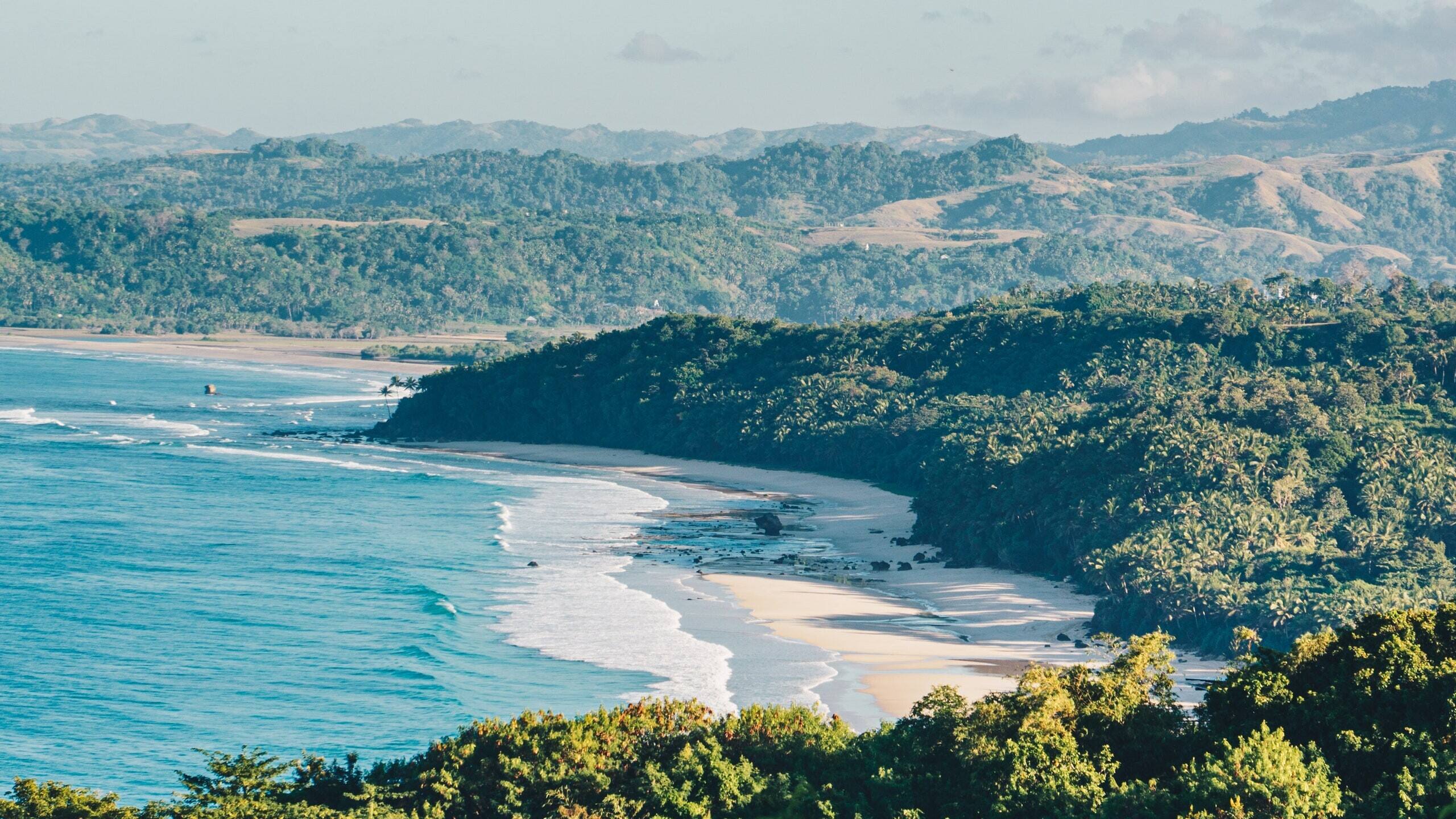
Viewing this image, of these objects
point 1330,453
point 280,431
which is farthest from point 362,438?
point 1330,453

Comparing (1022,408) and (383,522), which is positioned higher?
(1022,408)

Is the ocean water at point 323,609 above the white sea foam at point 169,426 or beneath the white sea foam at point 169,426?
beneath

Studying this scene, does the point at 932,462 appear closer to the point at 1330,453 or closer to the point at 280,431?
the point at 1330,453

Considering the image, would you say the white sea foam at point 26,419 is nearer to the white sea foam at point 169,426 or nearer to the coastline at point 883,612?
the white sea foam at point 169,426

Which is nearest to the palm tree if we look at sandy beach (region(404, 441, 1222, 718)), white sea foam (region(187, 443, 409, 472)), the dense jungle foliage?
the dense jungle foliage

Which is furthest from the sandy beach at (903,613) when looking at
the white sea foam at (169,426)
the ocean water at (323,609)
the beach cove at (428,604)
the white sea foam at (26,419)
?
the white sea foam at (26,419)

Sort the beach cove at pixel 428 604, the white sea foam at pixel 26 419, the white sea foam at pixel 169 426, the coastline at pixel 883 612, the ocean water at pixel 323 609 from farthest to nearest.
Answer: the white sea foam at pixel 26 419, the white sea foam at pixel 169 426, the coastline at pixel 883 612, the beach cove at pixel 428 604, the ocean water at pixel 323 609
